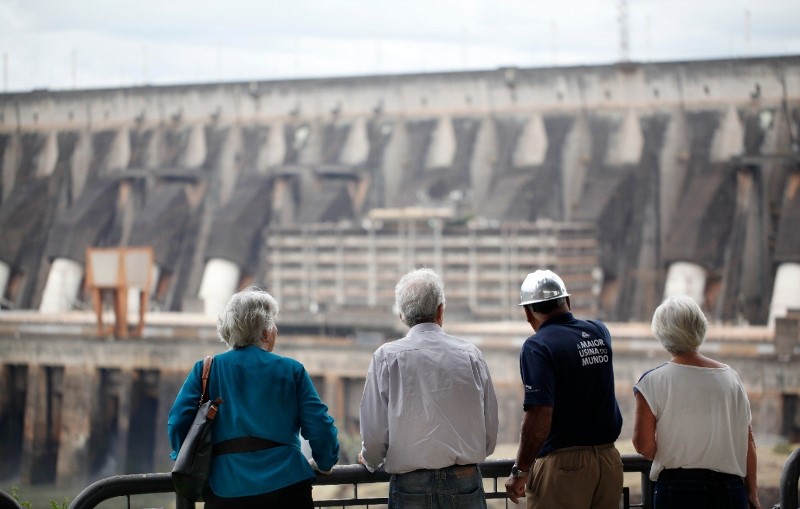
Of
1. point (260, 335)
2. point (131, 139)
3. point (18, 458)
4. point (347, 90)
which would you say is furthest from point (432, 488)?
point (131, 139)

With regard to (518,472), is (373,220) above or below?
above

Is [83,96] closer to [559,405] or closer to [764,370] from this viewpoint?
[764,370]

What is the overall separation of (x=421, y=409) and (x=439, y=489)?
31 centimetres

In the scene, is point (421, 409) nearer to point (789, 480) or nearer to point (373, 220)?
point (789, 480)

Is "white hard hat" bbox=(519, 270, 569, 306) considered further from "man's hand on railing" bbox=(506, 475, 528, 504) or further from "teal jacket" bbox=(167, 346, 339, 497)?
"teal jacket" bbox=(167, 346, 339, 497)

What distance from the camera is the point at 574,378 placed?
449cm

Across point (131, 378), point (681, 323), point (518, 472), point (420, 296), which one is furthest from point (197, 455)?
point (131, 378)

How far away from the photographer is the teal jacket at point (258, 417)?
167 inches

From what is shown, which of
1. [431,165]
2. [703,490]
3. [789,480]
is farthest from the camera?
[431,165]

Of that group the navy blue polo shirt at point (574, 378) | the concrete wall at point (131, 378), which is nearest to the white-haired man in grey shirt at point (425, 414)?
the navy blue polo shirt at point (574, 378)

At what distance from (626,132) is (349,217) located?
7897 millimetres

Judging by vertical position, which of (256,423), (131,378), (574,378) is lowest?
(131,378)

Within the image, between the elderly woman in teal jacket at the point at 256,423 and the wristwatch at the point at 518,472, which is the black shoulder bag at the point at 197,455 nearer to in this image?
the elderly woman in teal jacket at the point at 256,423

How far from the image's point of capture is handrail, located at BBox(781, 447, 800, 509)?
501 centimetres
